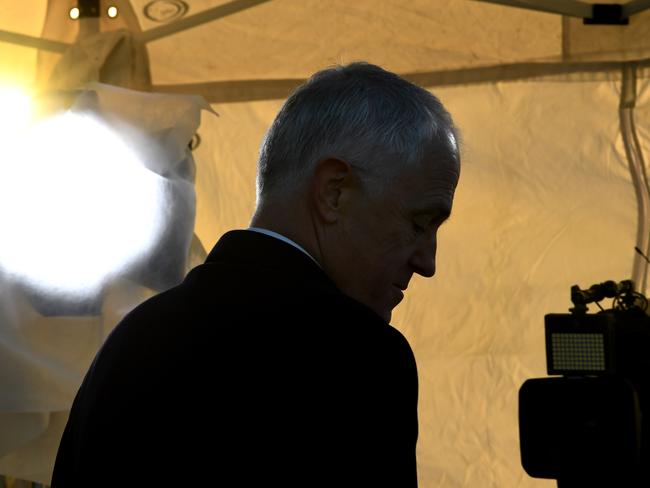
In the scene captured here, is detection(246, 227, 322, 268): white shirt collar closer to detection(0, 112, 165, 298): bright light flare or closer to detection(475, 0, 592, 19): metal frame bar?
detection(0, 112, 165, 298): bright light flare

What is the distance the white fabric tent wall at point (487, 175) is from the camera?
8.77 ft

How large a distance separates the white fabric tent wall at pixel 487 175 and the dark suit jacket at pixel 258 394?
76.6 inches

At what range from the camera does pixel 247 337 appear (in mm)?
759

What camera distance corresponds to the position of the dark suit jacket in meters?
0.73

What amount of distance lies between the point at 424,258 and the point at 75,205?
144 cm

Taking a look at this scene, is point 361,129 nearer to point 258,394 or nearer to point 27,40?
point 258,394

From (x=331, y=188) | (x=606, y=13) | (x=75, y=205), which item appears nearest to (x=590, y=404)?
(x=606, y=13)

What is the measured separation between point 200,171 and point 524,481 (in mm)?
1110

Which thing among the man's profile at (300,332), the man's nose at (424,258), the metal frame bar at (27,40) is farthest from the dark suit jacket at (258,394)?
the metal frame bar at (27,40)

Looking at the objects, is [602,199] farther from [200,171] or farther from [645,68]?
[200,171]

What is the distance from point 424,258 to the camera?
3.03 feet

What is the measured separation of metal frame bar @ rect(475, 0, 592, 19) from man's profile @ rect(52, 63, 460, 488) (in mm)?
1775

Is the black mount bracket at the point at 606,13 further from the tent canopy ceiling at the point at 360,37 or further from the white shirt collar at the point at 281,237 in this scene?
the white shirt collar at the point at 281,237

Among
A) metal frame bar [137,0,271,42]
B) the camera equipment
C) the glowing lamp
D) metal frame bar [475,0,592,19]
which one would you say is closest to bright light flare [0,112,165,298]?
the glowing lamp
